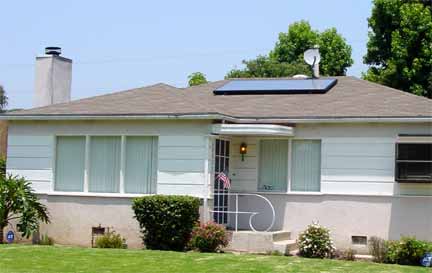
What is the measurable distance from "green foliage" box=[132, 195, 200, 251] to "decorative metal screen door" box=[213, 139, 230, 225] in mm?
1097

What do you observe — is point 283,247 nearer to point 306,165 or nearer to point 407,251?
point 306,165

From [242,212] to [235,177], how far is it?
1.03 m

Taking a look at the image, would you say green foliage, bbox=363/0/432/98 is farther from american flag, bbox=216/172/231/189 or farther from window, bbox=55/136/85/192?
window, bbox=55/136/85/192

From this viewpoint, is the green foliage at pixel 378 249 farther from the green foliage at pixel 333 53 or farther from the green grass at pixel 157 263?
the green foliage at pixel 333 53

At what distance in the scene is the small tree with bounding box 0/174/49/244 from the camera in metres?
19.9

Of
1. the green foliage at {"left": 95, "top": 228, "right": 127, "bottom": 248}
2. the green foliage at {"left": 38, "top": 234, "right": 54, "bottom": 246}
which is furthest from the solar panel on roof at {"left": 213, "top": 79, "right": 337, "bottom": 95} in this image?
the green foliage at {"left": 38, "top": 234, "right": 54, "bottom": 246}

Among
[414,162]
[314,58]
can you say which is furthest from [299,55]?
[414,162]

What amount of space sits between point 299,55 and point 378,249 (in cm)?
2999

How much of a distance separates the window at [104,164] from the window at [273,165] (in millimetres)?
3538

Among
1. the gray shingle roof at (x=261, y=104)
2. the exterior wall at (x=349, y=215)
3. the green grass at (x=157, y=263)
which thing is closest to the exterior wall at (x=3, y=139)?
the gray shingle roof at (x=261, y=104)

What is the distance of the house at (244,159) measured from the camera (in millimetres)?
18984

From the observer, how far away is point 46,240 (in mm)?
20344

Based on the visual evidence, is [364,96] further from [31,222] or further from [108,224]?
[31,222]

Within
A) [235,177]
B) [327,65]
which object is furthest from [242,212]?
[327,65]
